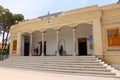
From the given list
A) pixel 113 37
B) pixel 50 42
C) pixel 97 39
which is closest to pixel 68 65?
pixel 97 39

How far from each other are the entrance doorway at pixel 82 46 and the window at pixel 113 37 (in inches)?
157

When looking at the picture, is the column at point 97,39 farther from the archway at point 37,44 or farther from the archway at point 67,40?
the archway at point 37,44

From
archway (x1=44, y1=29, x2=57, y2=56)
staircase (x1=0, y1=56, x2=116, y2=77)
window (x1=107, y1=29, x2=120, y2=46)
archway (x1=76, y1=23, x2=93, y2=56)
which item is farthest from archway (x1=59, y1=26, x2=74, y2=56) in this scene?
window (x1=107, y1=29, x2=120, y2=46)

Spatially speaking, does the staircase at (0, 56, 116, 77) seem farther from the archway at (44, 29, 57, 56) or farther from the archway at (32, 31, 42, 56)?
the archway at (32, 31, 42, 56)

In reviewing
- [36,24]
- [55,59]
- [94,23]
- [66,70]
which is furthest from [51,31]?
[66,70]

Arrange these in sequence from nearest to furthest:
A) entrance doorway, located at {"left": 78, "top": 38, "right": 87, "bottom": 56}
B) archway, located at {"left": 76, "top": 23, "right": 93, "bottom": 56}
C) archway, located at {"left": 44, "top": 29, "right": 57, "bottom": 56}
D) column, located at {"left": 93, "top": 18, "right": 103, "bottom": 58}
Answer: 1. column, located at {"left": 93, "top": 18, "right": 103, "bottom": 58}
2. archway, located at {"left": 76, "top": 23, "right": 93, "bottom": 56}
3. entrance doorway, located at {"left": 78, "top": 38, "right": 87, "bottom": 56}
4. archway, located at {"left": 44, "top": 29, "right": 57, "bottom": 56}

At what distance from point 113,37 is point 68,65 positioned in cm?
423

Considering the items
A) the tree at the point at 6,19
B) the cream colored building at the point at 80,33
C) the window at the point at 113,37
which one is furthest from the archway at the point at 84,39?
the tree at the point at 6,19

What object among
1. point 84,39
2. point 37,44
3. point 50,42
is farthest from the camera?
point 37,44

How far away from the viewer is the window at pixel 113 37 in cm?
1244

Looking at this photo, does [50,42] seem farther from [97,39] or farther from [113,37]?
[113,37]

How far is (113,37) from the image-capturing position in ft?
41.4

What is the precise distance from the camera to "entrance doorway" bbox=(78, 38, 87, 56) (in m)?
16.6

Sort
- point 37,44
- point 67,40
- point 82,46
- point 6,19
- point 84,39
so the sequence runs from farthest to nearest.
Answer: point 6,19 → point 37,44 → point 67,40 → point 82,46 → point 84,39
